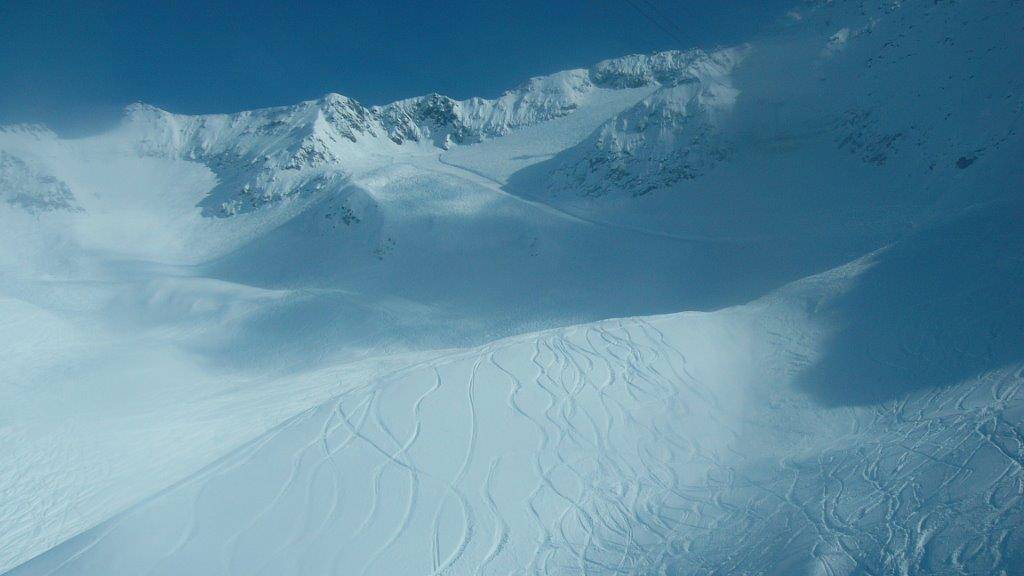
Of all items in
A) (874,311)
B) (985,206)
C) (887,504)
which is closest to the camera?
(887,504)

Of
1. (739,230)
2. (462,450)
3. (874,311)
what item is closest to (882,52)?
(739,230)

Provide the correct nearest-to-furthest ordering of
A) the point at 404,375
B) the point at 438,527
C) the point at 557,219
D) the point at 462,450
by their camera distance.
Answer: the point at 438,527
the point at 462,450
the point at 404,375
the point at 557,219

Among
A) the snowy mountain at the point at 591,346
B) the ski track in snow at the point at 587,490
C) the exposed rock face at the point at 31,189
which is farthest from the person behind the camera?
the exposed rock face at the point at 31,189

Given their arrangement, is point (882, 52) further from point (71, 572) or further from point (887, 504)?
point (71, 572)

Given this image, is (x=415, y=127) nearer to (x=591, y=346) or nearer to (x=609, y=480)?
(x=591, y=346)

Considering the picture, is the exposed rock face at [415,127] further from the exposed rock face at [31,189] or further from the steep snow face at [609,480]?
the steep snow face at [609,480]

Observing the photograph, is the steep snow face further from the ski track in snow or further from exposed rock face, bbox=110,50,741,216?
exposed rock face, bbox=110,50,741,216

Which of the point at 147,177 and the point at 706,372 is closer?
the point at 706,372

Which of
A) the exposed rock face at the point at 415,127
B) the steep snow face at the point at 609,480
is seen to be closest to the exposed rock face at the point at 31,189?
the exposed rock face at the point at 415,127
